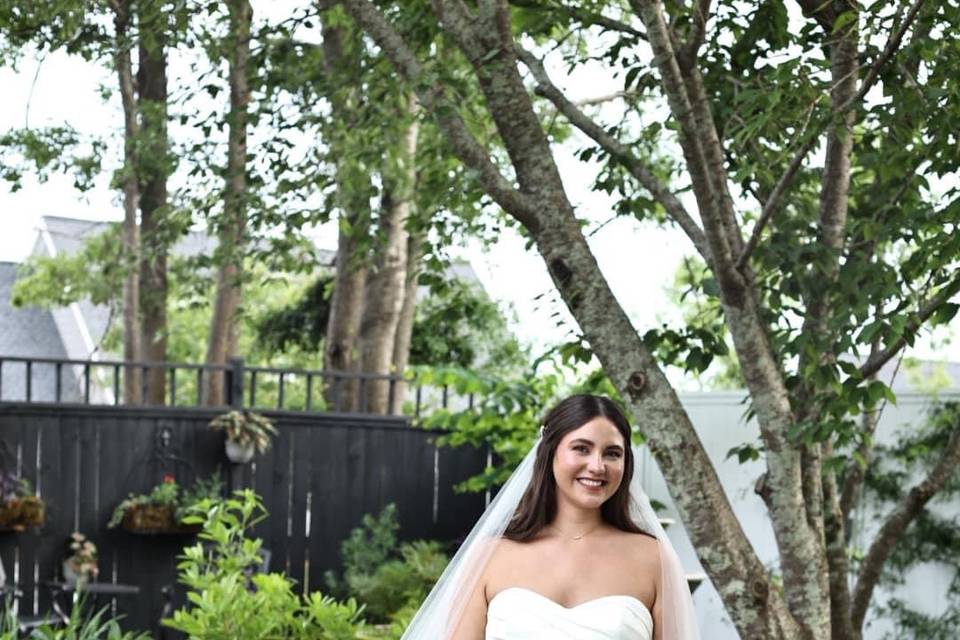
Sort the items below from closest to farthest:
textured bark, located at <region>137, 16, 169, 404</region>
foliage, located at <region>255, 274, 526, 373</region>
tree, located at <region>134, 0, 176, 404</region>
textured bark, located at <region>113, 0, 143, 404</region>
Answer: tree, located at <region>134, 0, 176, 404</region>
textured bark, located at <region>113, 0, 143, 404</region>
textured bark, located at <region>137, 16, 169, 404</region>
foliage, located at <region>255, 274, 526, 373</region>

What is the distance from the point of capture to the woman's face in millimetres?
3543

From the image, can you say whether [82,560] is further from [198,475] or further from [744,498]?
[744,498]

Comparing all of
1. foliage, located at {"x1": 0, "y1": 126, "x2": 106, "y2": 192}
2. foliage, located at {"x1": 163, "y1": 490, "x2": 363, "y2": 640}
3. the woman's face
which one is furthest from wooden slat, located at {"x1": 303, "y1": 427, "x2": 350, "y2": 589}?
the woman's face

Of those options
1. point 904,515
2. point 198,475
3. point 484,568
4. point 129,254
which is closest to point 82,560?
point 198,475

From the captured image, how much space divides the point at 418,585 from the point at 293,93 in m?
3.68

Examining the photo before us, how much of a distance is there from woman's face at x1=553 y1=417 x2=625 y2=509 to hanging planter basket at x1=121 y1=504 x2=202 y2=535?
6501 mm

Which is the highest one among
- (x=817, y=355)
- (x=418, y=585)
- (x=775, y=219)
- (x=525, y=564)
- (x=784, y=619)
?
(x=775, y=219)

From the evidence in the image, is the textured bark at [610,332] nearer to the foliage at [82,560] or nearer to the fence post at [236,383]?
the foliage at [82,560]

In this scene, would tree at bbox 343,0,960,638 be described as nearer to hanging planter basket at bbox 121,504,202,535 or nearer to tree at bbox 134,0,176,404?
tree at bbox 134,0,176,404

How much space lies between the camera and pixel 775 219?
19.6ft

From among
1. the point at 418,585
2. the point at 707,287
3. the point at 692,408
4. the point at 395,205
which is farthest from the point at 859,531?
the point at 395,205

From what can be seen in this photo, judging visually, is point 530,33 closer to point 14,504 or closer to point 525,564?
point 525,564

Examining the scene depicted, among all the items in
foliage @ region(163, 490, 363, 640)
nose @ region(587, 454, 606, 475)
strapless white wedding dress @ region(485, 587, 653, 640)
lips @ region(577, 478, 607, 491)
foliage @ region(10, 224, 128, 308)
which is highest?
foliage @ region(10, 224, 128, 308)

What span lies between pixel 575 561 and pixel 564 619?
0.16m
